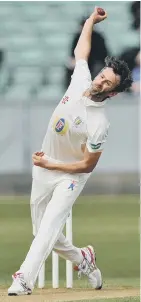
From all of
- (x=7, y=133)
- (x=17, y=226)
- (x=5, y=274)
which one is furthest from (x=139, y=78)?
(x=5, y=274)

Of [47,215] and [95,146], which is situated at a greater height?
[95,146]

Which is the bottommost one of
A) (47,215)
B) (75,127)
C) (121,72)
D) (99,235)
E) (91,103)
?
(99,235)

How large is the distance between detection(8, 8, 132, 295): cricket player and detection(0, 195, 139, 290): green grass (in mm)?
1286

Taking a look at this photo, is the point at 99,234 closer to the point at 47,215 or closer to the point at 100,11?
the point at 100,11

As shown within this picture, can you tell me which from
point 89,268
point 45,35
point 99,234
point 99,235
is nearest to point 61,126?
point 89,268

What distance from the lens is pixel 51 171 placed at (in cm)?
674

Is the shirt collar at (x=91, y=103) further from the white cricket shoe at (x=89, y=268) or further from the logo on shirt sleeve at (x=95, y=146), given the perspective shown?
the white cricket shoe at (x=89, y=268)

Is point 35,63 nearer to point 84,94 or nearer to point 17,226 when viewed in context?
point 17,226

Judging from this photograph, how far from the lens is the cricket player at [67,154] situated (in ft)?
21.4

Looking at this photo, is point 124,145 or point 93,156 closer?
point 93,156

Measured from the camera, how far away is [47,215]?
6668mm

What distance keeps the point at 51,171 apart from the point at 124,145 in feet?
32.9

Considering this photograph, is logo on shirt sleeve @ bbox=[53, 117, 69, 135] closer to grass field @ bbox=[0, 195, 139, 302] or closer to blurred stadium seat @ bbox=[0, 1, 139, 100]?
grass field @ bbox=[0, 195, 139, 302]

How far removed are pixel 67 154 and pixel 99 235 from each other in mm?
5743
